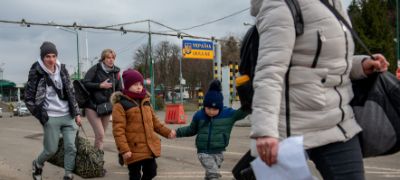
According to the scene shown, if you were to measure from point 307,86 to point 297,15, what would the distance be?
0.35m

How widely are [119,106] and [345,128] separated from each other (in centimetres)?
310

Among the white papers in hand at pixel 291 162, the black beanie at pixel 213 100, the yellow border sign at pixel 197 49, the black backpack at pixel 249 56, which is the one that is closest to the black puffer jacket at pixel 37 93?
the black beanie at pixel 213 100

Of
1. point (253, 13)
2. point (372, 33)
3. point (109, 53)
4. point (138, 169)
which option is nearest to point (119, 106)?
point (138, 169)

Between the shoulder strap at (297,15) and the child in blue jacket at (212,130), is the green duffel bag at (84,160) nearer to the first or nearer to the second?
the child in blue jacket at (212,130)

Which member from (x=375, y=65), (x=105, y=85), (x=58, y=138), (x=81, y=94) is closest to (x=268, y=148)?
(x=375, y=65)

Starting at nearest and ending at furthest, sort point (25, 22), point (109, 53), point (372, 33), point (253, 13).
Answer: point (253, 13) < point (109, 53) < point (25, 22) < point (372, 33)

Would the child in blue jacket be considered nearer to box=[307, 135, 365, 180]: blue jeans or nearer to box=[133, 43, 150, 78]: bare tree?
box=[307, 135, 365, 180]: blue jeans

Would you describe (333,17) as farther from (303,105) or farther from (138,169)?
(138,169)

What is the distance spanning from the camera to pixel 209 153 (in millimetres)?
5469

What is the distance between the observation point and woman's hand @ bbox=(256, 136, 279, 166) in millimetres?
2357

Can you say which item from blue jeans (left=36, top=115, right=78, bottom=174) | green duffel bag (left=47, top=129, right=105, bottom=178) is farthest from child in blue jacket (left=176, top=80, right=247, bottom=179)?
green duffel bag (left=47, top=129, right=105, bottom=178)

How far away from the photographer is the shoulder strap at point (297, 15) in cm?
246

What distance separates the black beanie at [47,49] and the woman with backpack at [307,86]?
4098 millimetres

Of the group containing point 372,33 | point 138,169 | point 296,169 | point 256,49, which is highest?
point 372,33
